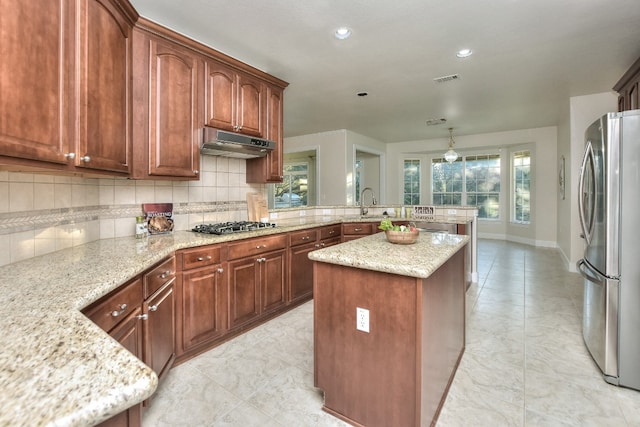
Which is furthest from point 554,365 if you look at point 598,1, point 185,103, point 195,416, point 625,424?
point 185,103

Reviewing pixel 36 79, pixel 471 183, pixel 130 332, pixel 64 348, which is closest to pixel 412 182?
pixel 471 183

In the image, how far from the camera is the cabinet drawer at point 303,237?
311 cm

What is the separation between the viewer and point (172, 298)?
2.07 meters

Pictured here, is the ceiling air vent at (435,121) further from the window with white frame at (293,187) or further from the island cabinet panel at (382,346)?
the island cabinet panel at (382,346)

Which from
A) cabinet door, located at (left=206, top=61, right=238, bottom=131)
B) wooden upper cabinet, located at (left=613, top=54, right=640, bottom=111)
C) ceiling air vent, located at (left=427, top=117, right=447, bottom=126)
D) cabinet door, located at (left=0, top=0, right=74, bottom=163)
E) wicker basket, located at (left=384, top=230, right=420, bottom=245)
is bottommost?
wicker basket, located at (left=384, top=230, right=420, bottom=245)

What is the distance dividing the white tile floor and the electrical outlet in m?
0.54

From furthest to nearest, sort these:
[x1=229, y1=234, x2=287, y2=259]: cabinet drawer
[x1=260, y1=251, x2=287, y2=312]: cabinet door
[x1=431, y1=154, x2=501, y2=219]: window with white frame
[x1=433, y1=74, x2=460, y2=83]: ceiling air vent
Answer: [x1=431, y1=154, x2=501, y2=219]: window with white frame
[x1=433, y1=74, x2=460, y2=83]: ceiling air vent
[x1=260, y1=251, x2=287, y2=312]: cabinet door
[x1=229, y1=234, x2=287, y2=259]: cabinet drawer

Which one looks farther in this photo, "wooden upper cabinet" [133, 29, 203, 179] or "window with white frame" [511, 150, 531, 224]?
"window with white frame" [511, 150, 531, 224]

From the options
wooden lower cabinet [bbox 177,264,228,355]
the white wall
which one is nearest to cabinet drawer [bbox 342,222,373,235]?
wooden lower cabinet [bbox 177,264,228,355]

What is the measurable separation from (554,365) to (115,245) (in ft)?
10.4

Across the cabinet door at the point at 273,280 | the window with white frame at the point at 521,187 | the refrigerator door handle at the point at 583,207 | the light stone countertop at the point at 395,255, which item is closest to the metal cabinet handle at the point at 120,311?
the light stone countertop at the point at 395,255

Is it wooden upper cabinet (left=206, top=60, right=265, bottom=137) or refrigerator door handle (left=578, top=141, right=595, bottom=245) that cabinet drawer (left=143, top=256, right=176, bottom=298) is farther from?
refrigerator door handle (left=578, top=141, right=595, bottom=245)

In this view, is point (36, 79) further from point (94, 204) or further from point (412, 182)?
point (412, 182)

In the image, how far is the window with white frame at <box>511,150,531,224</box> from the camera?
7230 millimetres
